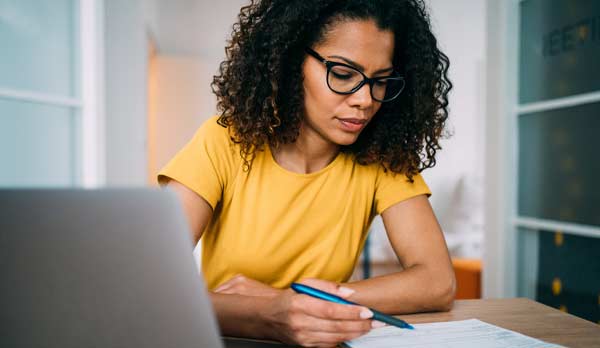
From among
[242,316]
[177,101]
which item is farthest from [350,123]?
[177,101]

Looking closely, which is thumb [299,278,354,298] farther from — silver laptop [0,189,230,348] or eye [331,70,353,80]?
eye [331,70,353,80]

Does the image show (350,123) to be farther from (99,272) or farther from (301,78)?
(99,272)

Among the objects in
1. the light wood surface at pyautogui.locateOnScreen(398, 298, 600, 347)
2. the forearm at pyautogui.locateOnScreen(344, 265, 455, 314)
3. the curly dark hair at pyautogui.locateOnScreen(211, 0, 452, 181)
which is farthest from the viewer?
the curly dark hair at pyautogui.locateOnScreen(211, 0, 452, 181)

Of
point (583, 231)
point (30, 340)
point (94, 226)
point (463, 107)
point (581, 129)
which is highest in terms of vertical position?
point (463, 107)

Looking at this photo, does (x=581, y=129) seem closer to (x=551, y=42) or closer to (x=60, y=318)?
(x=551, y=42)

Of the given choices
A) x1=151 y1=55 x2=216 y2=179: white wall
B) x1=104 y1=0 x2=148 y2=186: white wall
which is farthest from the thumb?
x1=151 y1=55 x2=216 y2=179: white wall

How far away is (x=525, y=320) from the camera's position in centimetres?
89

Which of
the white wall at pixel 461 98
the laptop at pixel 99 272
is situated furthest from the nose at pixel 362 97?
the white wall at pixel 461 98

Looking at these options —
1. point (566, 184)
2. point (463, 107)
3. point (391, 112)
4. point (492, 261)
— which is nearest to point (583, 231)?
point (566, 184)

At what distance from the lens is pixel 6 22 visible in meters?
1.91

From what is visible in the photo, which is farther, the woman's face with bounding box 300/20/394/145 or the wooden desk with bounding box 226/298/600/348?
the woman's face with bounding box 300/20/394/145

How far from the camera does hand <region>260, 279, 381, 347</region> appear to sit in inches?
27.2

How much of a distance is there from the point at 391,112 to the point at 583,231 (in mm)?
1218

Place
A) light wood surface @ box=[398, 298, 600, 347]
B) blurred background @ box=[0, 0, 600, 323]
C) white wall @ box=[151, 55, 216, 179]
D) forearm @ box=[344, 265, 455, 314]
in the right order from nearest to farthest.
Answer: light wood surface @ box=[398, 298, 600, 347] < forearm @ box=[344, 265, 455, 314] < blurred background @ box=[0, 0, 600, 323] < white wall @ box=[151, 55, 216, 179]
